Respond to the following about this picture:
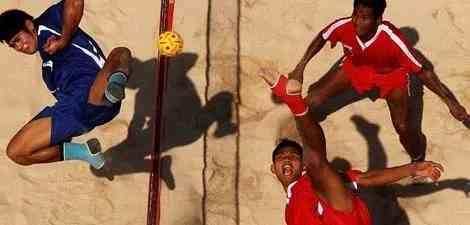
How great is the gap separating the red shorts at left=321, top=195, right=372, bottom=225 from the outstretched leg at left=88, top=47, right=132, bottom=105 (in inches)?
58.7

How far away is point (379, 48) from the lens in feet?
18.9

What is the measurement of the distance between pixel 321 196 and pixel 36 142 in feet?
6.89

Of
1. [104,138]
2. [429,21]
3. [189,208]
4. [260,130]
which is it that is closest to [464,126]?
[429,21]

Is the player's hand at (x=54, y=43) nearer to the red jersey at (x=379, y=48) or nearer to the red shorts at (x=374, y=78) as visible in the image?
the red jersey at (x=379, y=48)

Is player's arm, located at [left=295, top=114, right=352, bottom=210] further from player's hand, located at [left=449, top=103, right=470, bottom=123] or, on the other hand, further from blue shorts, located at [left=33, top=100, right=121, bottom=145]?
blue shorts, located at [left=33, top=100, right=121, bottom=145]

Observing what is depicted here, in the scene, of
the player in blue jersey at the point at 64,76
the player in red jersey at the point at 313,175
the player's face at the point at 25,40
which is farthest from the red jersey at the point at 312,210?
the player's face at the point at 25,40

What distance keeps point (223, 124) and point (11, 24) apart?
200cm

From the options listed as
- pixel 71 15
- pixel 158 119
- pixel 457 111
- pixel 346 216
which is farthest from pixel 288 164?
pixel 158 119

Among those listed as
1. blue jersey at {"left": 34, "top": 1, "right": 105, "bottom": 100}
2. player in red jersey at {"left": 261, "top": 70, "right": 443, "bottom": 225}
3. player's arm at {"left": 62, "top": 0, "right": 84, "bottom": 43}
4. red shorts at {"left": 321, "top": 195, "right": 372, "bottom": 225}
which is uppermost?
player's arm at {"left": 62, "top": 0, "right": 84, "bottom": 43}

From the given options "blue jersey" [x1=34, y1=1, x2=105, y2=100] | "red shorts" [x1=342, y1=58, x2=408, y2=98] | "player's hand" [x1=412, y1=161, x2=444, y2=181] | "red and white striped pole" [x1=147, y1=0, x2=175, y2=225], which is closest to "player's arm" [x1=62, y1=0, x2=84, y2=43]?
"blue jersey" [x1=34, y1=1, x2=105, y2=100]

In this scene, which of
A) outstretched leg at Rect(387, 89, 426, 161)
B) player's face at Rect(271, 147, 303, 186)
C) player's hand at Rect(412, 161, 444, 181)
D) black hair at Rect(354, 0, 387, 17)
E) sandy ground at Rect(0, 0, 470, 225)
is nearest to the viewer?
player's hand at Rect(412, 161, 444, 181)

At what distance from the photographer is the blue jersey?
576 centimetres

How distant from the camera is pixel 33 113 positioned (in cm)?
712

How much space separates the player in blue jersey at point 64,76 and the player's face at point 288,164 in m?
1.21
